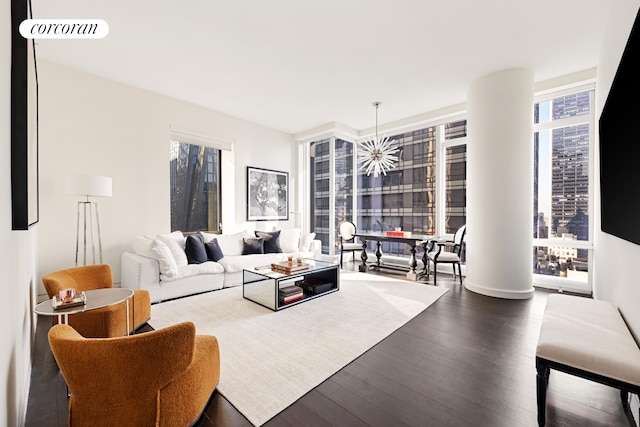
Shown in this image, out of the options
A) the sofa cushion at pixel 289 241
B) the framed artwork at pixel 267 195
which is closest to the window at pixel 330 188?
the framed artwork at pixel 267 195

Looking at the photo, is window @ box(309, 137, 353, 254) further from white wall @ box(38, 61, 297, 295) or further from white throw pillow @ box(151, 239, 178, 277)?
white throw pillow @ box(151, 239, 178, 277)

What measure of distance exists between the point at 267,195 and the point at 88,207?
3.11m

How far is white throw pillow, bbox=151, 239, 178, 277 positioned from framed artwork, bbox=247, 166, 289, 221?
230 cm

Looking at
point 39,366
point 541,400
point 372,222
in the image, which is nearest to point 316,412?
point 541,400

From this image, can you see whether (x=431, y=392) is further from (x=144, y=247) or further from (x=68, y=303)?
(x=144, y=247)

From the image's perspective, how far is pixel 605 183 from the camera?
7.13 ft

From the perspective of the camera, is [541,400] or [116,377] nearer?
[116,377]

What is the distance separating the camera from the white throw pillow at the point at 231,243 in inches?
191

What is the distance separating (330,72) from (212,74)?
1.64 meters

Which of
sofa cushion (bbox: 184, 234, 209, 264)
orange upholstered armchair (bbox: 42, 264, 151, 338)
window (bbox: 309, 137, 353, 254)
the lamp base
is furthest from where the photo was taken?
window (bbox: 309, 137, 353, 254)

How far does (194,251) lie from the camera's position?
4.09 metres

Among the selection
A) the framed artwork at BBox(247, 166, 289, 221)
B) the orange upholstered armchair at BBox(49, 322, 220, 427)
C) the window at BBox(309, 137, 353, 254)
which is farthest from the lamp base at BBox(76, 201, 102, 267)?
the window at BBox(309, 137, 353, 254)

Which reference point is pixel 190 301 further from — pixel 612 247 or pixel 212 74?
pixel 612 247

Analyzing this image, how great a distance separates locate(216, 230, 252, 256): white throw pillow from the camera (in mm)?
4852
